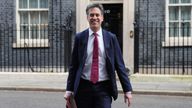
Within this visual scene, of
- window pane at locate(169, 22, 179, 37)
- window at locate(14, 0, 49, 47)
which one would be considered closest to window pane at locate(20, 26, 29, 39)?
window at locate(14, 0, 49, 47)

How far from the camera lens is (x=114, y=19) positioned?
62.4 feet

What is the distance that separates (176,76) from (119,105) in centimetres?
548

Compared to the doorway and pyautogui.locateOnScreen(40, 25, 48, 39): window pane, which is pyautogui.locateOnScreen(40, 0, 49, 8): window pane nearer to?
pyautogui.locateOnScreen(40, 25, 48, 39): window pane

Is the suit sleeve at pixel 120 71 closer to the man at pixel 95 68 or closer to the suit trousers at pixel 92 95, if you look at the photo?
the man at pixel 95 68

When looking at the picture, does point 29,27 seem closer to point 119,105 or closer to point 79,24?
point 79,24

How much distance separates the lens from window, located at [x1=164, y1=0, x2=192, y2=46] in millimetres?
18312

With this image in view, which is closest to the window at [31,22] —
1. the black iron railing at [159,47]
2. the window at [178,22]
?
the black iron railing at [159,47]

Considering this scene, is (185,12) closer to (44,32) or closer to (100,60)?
(44,32)

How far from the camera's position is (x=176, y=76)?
16.8 m

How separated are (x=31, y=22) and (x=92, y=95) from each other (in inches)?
555

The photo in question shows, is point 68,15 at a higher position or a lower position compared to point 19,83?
higher

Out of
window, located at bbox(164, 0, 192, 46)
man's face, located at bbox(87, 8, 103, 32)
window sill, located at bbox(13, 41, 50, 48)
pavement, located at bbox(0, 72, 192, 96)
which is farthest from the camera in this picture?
window sill, located at bbox(13, 41, 50, 48)

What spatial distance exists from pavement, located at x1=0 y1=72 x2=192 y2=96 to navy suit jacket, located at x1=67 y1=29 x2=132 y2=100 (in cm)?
837

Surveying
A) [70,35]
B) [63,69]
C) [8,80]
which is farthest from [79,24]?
[8,80]
